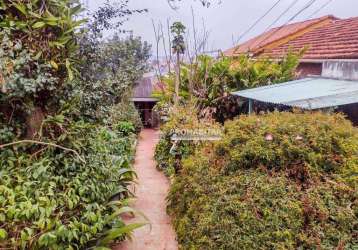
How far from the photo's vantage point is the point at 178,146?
9578 mm

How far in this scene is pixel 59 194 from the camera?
15.4ft

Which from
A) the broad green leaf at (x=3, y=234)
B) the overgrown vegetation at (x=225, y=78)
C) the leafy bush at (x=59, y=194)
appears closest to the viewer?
the broad green leaf at (x=3, y=234)

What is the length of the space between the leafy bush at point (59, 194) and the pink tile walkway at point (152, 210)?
25.5 inches

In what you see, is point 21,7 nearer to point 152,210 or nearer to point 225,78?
point 152,210

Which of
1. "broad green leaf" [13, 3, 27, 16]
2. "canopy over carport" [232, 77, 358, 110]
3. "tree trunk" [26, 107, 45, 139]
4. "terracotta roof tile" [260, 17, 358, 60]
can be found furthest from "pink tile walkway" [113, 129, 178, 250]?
"terracotta roof tile" [260, 17, 358, 60]

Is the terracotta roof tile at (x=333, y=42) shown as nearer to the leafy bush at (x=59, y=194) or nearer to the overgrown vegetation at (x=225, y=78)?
the overgrown vegetation at (x=225, y=78)

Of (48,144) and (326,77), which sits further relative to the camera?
(326,77)

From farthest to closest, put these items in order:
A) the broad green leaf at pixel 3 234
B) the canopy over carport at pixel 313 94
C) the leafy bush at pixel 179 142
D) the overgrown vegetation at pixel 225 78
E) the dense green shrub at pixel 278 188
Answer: the overgrown vegetation at pixel 225 78 → the leafy bush at pixel 179 142 → the canopy over carport at pixel 313 94 → the broad green leaf at pixel 3 234 → the dense green shrub at pixel 278 188

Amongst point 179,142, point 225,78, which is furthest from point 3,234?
point 225,78

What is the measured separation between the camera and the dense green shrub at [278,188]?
147 inches

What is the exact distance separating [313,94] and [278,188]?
14.9 feet

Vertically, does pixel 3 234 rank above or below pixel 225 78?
below

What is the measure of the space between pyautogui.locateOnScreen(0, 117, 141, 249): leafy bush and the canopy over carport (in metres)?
4.32

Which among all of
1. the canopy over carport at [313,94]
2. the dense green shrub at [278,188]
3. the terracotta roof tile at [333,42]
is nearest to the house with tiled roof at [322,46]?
the terracotta roof tile at [333,42]
